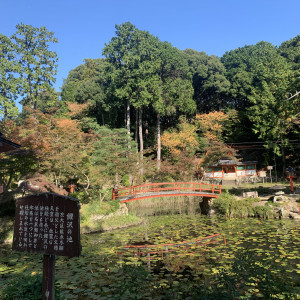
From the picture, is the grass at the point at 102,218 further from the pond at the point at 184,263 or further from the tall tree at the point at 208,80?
the tall tree at the point at 208,80

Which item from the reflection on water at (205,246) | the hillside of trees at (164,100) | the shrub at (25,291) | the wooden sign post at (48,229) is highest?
the hillside of trees at (164,100)

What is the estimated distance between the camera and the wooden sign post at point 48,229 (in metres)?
4.16

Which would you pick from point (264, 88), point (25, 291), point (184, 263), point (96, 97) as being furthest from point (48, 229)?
point (264, 88)

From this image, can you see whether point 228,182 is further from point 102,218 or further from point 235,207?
point 102,218

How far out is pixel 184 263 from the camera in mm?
7660

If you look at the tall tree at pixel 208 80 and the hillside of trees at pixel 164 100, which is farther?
the tall tree at pixel 208 80

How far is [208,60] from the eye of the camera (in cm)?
3566

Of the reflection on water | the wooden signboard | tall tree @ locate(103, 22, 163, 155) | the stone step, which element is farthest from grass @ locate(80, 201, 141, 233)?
the stone step

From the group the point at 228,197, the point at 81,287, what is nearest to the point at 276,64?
the point at 228,197

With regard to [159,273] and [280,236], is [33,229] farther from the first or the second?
[280,236]

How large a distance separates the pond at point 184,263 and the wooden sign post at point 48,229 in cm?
125

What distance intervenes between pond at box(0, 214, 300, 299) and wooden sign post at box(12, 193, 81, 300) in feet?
4.10

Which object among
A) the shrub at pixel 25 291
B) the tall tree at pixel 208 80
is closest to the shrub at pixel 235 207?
the shrub at pixel 25 291

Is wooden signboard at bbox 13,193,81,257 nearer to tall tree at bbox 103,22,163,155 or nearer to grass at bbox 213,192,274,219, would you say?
grass at bbox 213,192,274,219
